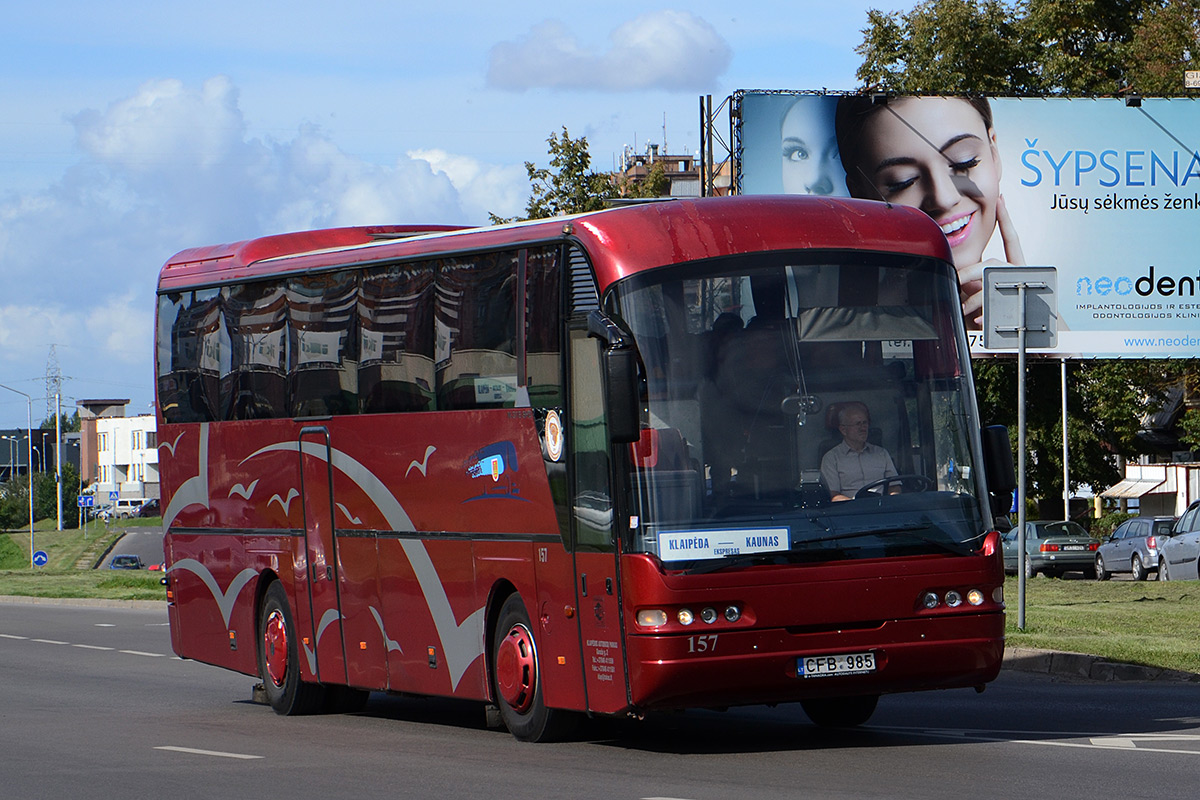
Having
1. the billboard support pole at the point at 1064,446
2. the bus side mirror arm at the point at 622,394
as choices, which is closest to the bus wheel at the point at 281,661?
the bus side mirror arm at the point at 622,394

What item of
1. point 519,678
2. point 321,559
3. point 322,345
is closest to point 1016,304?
point 322,345

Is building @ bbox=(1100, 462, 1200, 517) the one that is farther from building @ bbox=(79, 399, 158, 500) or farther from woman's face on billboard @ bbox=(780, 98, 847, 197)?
building @ bbox=(79, 399, 158, 500)

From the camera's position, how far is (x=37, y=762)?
40.5ft

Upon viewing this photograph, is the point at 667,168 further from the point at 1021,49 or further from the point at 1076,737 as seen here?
the point at 1076,737

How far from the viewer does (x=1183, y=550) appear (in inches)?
1427

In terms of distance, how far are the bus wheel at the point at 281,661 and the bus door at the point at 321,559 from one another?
1.31ft

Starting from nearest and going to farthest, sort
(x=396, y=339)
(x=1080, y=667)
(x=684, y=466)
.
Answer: (x=684, y=466), (x=396, y=339), (x=1080, y=667)

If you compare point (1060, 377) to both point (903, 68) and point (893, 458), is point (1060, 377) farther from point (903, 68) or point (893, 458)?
point (893, 458)

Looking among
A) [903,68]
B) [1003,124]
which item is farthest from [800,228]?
[903,68]

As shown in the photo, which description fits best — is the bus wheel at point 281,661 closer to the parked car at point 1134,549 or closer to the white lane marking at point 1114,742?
the white lane marking at point 1114,742

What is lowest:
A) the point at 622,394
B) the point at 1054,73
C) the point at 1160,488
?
the point at 1160,488

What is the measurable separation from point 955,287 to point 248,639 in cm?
750

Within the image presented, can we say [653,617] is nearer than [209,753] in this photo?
Yes

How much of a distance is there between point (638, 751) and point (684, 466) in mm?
1988
